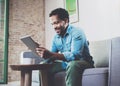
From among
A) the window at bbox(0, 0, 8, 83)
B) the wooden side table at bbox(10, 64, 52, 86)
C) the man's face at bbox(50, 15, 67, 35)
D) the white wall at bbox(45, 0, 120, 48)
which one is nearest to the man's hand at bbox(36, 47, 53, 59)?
the wooden side table at bbox(10, 64, 52, 86)

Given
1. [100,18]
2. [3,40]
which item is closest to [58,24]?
[100,18]

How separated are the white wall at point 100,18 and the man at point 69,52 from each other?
1298 millimetres

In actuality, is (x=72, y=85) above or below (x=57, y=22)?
below

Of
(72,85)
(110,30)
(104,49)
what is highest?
(110,30)

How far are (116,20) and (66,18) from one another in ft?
4.38

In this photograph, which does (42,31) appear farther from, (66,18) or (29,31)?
(66,18)

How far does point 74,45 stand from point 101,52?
1.00 m

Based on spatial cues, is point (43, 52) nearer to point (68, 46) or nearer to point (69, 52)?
point (69, 52)

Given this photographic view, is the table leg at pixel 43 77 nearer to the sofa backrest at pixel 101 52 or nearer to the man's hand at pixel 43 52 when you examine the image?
the man's hand at pixel 43 52

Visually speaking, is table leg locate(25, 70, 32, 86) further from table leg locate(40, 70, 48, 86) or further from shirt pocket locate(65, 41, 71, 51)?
shirt pocket locate(65, 41, 71, 51)

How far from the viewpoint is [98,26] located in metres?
3.98

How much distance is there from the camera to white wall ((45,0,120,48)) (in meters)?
3.67

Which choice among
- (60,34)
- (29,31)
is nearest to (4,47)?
(29,31)

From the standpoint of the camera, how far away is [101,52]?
10.6ft
